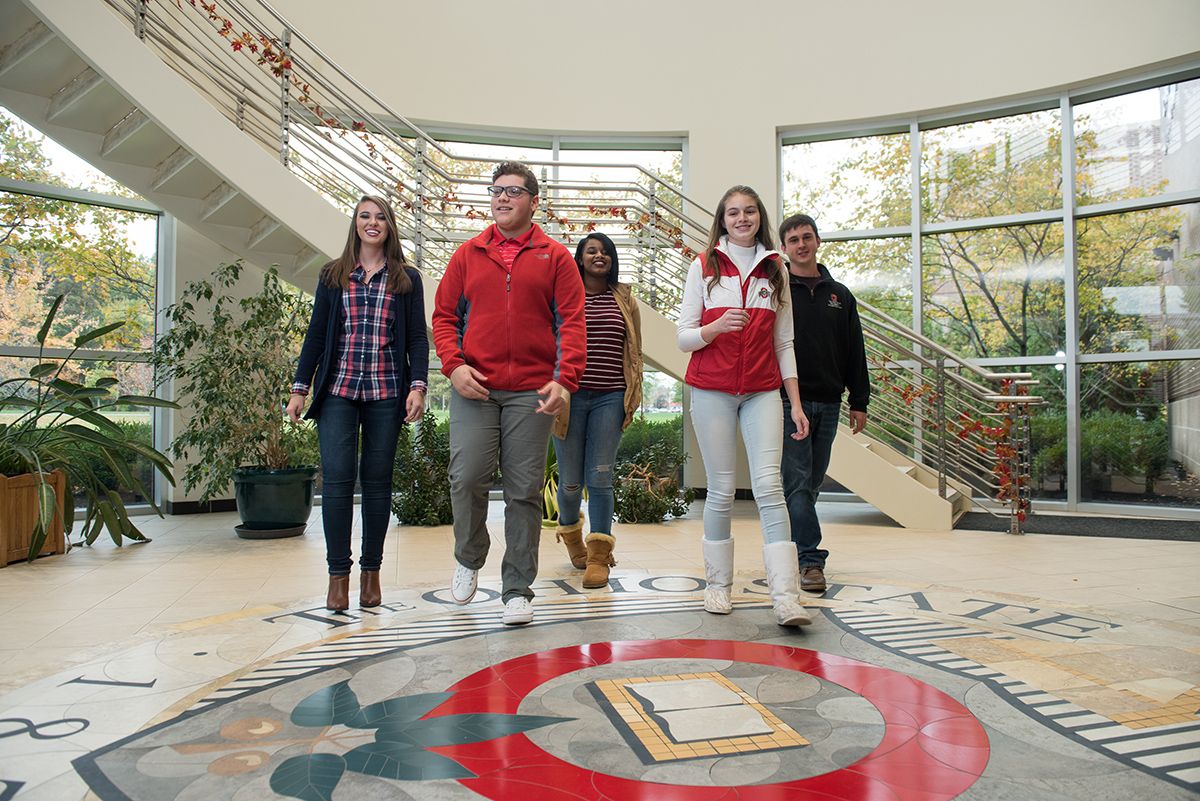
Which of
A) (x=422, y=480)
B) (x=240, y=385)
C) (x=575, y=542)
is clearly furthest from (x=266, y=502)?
(x=575, y=542)

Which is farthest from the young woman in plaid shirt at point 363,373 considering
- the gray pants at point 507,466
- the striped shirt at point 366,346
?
the gray pants at point 507,466

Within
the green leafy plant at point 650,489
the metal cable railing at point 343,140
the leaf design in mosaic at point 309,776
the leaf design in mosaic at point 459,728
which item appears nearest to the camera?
the leaf design in mosaic at point 309,776

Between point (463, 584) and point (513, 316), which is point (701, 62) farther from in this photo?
point (463, 584)

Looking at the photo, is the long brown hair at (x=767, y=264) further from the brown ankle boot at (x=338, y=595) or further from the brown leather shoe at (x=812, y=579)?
the brown ankle boot at (x=338, y=595)

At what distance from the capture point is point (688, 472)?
26.1 ft

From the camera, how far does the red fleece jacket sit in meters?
2.72

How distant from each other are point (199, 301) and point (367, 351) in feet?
13.6

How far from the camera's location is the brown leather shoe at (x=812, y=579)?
3361 mm

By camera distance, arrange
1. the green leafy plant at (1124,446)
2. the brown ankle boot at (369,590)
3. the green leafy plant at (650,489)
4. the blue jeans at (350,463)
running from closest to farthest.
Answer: the blue jeans at (350,463) → the brown ankle boot at (369,590) → the green leafy plant at (650,489) → the green leafy plant at (1124,446)

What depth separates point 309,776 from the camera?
1.56 metres

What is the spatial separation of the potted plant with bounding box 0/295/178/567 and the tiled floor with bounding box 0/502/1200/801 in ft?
1.74

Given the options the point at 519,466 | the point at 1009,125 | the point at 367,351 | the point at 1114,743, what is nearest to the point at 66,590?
the point at 367,351

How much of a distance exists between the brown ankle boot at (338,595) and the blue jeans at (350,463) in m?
0.03

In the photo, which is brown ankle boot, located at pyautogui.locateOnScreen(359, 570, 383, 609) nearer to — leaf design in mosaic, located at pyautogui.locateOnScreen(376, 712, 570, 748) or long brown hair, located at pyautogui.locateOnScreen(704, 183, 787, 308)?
leaf design in mosaic, located at pyautogui.locateOnScreen(376, 712, 570, 748)
